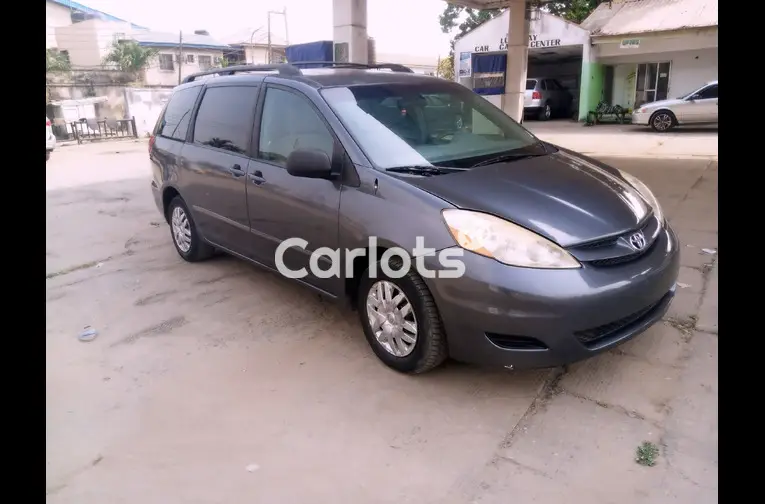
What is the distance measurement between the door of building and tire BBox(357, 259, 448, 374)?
2217 cm

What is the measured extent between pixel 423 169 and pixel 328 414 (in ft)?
4.75

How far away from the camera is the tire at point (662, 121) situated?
649 inches

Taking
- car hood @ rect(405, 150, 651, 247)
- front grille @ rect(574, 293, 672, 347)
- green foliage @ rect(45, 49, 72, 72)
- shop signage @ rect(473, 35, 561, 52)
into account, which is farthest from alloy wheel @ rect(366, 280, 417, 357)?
green foliage @ rect(45, 49, 72, 72)

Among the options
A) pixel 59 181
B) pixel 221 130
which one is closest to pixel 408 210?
pixel 221 130

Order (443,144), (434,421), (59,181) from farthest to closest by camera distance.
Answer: (59,181) < (443,144) < (434,421)

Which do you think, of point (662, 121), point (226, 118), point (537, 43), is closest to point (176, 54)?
point (537, 43)

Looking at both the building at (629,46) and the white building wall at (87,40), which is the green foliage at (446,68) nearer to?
the building at (629,46)

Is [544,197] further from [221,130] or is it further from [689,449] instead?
[221,130]

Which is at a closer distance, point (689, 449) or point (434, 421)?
point (689, 449)

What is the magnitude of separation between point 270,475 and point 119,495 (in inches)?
25.6

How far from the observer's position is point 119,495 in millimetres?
2463

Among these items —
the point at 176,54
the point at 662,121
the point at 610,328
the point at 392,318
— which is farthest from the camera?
the point at 176,54

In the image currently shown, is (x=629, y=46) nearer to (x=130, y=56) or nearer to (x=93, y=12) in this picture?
A: (x=130, y=56)

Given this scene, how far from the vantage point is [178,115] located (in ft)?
17.2
